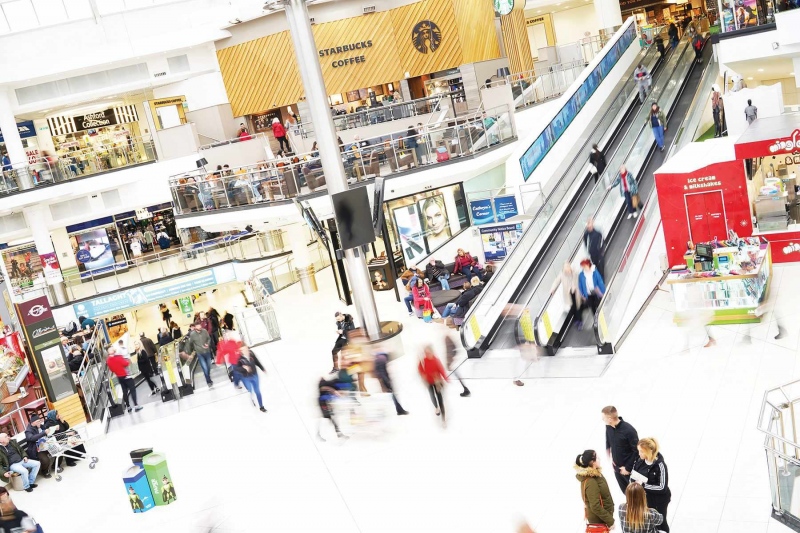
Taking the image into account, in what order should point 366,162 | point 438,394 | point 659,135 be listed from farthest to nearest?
1. point 659,135
2. point 366,162
3. point 438,394

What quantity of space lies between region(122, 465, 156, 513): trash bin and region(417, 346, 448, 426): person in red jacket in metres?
3.70

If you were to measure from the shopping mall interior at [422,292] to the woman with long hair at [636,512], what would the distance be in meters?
0.02

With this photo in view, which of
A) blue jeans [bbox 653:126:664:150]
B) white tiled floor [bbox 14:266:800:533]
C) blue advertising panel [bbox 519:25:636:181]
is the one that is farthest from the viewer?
blue advertising panel [bbox 519:25:636:181]

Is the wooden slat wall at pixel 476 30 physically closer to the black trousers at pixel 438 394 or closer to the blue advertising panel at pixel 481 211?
the blue advertising panel at pixel 481 211

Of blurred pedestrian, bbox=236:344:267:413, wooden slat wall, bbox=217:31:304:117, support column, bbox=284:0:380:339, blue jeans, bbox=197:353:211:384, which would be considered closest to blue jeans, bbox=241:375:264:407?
blurred pedestrian, bbox=236:344:267:413

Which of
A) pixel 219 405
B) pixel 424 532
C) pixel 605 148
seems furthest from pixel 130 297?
pixel 424 532

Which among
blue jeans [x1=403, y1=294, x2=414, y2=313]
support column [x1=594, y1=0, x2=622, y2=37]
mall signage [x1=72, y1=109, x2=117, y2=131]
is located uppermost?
mall signage [x1=72, y1=109, x2=117, y2=131]

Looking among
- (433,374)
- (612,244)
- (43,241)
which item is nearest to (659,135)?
(612,244)

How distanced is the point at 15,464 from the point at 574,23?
33435 mm

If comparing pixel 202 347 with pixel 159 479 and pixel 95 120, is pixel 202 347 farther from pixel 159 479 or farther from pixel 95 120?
pixel 95 120

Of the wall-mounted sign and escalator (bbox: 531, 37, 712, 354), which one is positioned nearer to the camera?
escalator (bbox: 531, 37, 712, 354)

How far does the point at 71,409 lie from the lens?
14562 mm

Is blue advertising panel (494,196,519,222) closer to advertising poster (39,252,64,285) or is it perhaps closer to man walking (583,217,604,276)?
man walking (583,217,604,276)

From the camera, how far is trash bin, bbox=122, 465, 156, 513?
1029 centimetres
